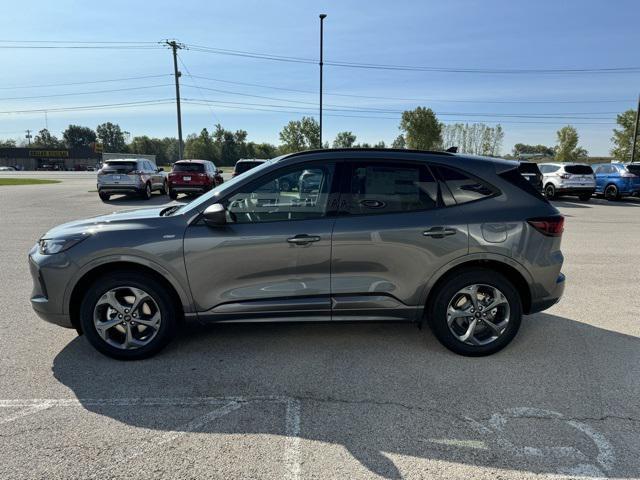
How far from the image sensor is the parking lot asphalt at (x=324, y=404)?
8.43ft

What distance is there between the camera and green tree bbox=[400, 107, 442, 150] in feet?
239

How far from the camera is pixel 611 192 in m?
21.0

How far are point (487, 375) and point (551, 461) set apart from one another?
105 cm

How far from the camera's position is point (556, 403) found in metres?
3.20

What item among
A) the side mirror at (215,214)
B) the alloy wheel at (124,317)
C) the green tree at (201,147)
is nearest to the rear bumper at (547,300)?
the side mirror at (215,214)

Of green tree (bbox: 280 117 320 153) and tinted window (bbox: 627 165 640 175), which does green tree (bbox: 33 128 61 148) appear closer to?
green tree (bbox: 280 117 320 153)

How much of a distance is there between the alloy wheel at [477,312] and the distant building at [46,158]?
11301 cm

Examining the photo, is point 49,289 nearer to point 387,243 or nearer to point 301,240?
point 301,240

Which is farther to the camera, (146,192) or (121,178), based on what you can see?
(146,192)

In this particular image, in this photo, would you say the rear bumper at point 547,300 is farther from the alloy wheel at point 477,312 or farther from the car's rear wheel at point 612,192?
the car's rear wheel at point 612,192

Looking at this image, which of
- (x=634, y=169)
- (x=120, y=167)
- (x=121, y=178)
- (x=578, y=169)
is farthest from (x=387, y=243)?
(x=634, y=169)

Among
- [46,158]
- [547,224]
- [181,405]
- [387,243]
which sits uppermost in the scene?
[46,158]

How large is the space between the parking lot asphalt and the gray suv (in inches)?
15.0

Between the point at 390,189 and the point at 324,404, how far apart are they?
1.83 m
